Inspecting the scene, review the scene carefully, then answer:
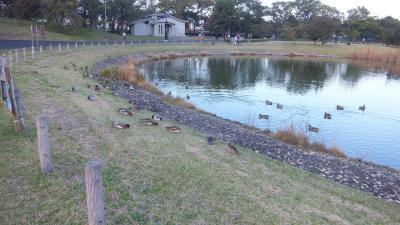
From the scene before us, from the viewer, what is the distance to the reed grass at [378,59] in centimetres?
5506

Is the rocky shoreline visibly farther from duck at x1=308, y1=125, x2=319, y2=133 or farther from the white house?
the white house

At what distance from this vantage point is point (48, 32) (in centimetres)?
5803

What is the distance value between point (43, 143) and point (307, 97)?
2548 cm

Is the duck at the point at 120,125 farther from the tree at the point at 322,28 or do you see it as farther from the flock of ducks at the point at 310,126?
the tree at the point at 322,28

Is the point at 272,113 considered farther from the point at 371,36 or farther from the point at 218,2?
the point at 371,36

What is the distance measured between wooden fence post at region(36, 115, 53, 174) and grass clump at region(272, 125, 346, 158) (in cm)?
1120

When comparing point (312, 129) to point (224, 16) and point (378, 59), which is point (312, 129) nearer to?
point (378, 59)

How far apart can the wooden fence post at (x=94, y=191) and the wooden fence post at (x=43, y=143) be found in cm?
314

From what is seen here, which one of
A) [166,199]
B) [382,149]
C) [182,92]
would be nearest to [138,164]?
[166,199]

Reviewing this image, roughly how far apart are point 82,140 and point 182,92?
19275 mm

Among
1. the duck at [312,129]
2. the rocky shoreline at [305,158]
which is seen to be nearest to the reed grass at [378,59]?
the duck at [312,129]

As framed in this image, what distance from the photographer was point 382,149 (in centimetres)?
1762

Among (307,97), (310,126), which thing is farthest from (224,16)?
(310,126)

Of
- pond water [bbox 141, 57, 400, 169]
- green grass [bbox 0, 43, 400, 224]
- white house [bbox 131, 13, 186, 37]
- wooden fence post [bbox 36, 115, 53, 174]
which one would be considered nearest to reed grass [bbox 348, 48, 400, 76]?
pond water [bbox 141, 57, 400, 169]
